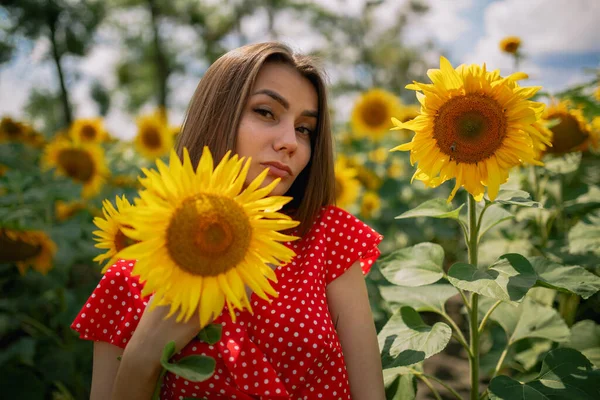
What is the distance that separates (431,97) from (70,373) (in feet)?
7.25

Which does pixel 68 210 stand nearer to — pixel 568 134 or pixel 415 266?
pixel 415 266

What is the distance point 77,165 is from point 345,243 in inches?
105

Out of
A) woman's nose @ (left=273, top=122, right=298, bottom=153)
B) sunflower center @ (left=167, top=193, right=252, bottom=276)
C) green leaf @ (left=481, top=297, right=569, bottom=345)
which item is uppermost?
woman's nose @ (left=273, top=122, right=298, bottom=153)

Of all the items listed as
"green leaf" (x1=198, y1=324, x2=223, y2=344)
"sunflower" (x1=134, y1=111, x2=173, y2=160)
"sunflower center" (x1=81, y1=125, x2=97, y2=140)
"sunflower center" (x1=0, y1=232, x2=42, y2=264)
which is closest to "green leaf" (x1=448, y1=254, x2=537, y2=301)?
"green leaf" (x1=198, y1=324, x2=223, y2=344)

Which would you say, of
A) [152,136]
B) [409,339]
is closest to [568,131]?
[409,339]

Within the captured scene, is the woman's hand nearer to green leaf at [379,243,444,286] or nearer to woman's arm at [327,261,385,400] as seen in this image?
woman's arm at [327,261,385,400]

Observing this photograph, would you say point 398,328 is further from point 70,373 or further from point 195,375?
point 70,373

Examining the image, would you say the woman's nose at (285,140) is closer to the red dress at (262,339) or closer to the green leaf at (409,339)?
the red dress at (262,339)

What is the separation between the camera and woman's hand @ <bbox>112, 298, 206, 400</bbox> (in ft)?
3.29

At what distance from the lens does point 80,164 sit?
345 centimetres

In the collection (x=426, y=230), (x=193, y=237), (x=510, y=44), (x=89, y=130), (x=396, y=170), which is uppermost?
(x=510, y=44)

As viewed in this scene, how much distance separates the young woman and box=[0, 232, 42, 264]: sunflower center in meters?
1.28

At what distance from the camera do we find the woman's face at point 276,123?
1375 millimetres

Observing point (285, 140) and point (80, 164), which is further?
point (80, 164)
